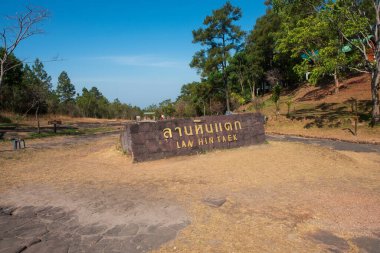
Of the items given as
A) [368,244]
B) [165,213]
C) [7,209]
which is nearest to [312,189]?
[368,244]

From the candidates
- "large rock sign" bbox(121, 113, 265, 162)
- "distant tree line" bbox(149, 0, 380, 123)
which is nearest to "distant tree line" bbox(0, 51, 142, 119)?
"distant tree line" bbox(149, 0, 380, 123)

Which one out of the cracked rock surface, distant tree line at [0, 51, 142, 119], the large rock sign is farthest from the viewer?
distant tree line at [0, 51, 142, 119]

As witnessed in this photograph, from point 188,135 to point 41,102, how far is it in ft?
89.0

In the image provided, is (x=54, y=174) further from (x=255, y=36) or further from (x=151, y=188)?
(x=255, y=36)

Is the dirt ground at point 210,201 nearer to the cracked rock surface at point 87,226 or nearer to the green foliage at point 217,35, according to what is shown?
the cracked rock surface at point 87,226

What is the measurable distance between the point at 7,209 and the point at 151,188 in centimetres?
320

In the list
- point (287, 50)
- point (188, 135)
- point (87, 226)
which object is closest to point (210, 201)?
point (87, 226)

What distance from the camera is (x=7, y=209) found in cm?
586

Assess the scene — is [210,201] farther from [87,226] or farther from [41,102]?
[41,102]

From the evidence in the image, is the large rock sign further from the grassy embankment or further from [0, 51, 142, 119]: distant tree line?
[0, 51, 142, 119]: distant tree line

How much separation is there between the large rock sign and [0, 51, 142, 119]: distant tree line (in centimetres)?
1572

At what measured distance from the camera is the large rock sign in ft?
33.6

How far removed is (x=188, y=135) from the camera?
11117 millimetres

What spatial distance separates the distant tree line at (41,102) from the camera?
1200 inches
